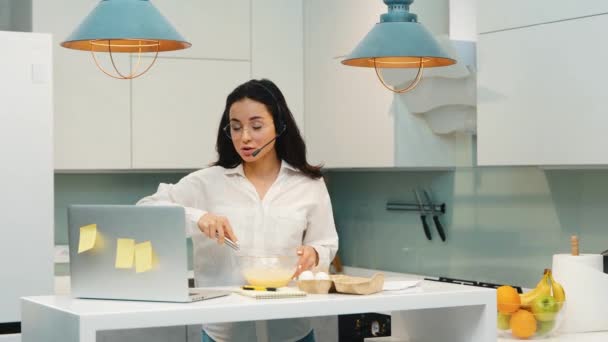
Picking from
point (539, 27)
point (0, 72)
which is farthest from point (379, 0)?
point (0, 72)

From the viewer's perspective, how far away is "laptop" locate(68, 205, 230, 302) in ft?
6.81

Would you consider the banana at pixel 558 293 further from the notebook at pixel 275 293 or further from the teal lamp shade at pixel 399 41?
the notebook at pixel 275 293

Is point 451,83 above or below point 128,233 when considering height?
above

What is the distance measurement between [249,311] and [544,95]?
1621 mm

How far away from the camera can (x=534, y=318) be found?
107 inches

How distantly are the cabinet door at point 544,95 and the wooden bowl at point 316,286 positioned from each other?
1.23 metres

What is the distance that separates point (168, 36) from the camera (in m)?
2.64

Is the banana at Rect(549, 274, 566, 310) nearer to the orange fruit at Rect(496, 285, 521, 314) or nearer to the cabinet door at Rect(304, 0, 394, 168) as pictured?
the orange fruit at Rect(496, 285, 521, 314)

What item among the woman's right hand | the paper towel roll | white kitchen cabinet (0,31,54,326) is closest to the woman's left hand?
the woman's right hand

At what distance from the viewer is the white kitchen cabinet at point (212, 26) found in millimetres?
4496

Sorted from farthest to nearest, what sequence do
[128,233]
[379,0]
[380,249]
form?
[380,249] < [379,0] < [128,233]

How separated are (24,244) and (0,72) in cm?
64

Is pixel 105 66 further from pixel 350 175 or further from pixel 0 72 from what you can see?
pixel 350 175

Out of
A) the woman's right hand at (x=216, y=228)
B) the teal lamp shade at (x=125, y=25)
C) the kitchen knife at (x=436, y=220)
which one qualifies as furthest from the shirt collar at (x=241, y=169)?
the kitchen knife at (x=436, y=220)
